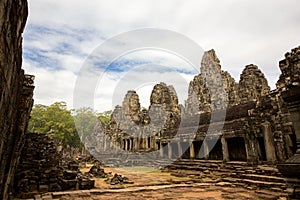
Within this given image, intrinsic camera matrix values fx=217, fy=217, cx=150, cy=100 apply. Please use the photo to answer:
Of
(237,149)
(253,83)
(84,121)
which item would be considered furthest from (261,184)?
(84,121)

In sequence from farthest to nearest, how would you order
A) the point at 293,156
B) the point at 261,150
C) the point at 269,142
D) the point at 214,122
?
the point at 214,122
the point at 261,150
the point at 269,142
the point at 293,156

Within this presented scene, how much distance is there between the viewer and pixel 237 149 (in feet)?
60.1

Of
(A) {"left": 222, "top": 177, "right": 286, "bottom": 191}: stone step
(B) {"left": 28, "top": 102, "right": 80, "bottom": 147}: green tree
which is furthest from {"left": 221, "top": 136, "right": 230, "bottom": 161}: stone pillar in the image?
(B) {"left": 28, "top": 102, "right": 80, "bottom": 147}: green tree

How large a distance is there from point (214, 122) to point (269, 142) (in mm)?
6736

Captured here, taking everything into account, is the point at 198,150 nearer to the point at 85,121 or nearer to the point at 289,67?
the point at 289,67

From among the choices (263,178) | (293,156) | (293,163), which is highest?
(293,156)

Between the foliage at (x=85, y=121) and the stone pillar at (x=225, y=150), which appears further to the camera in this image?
the foliage at (x=85, y=121)

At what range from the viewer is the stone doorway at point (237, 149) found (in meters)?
17.8

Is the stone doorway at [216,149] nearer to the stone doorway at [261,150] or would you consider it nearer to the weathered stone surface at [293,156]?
the stone doorway at [261,150]

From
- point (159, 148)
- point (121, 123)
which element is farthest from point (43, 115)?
point (159, 148)

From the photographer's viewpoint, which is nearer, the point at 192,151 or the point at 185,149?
the point at 192,151

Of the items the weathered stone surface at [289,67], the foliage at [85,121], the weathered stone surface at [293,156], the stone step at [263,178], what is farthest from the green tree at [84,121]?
the weathered stone surface at [293,156]

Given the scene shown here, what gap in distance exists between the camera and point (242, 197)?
8.15 m

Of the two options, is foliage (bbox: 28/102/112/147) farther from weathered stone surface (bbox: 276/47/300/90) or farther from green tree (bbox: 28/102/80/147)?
weathered stone surface (bbox: 276/47/300/90)
